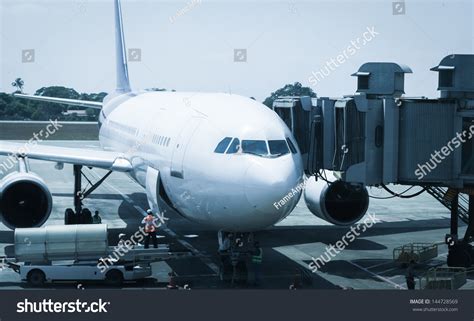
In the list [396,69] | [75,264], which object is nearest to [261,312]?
[75,264]

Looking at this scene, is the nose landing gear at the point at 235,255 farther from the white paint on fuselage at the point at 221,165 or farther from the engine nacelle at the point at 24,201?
the engine nacelle at the point at 24,201

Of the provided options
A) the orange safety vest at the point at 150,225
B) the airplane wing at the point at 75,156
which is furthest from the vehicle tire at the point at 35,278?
the airplane wing at the point at 75,156

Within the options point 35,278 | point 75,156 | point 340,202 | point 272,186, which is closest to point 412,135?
point 340,202

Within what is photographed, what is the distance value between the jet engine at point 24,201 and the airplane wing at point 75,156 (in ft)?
10.2

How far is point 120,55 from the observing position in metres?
51.2

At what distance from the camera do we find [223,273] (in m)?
23.6

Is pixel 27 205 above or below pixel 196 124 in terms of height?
below

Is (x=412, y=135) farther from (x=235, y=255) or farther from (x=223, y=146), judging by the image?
(x=235, y=255)

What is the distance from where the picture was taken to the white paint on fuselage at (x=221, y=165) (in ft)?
68.5

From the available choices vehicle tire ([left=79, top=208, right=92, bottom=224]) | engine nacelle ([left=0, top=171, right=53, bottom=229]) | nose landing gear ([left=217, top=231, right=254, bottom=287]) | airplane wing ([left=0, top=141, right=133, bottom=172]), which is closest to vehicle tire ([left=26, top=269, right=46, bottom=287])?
nose landing gear ([left=217, top=231, right=254, bottom=287])

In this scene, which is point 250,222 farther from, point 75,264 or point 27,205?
point 27,205

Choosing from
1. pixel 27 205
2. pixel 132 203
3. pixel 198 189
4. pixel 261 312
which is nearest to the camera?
pixel 261 312

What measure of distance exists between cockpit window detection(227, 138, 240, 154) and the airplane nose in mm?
1014

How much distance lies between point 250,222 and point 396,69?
8459 millimetres
